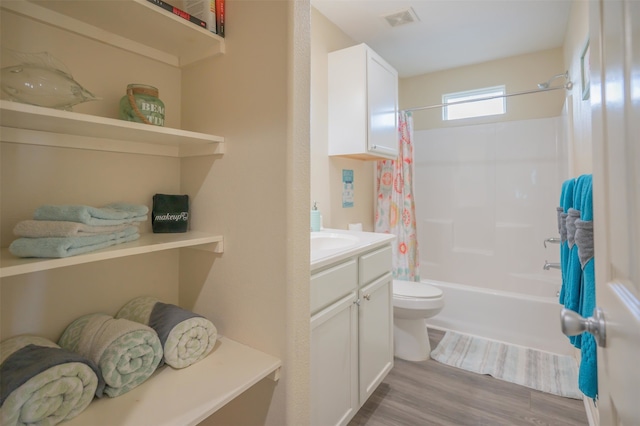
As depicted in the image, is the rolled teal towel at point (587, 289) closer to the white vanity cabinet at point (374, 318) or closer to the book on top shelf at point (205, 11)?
the white vanity cabinet at point (374, 318)

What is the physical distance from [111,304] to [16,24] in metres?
0.82

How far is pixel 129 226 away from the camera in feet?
3.05

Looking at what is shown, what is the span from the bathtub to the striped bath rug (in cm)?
7

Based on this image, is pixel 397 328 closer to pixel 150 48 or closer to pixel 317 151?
pixel 317 151

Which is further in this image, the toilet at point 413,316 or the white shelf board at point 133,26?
the toilet at point 413,316

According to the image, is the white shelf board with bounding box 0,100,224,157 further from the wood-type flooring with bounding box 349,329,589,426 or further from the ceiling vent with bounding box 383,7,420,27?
the ceiling vent with bounding box 383,7,420,27

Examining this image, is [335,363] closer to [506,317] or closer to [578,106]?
[506,317]

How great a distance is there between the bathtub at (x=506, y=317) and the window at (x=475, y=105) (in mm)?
1774

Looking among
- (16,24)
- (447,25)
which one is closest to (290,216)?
(16,24)

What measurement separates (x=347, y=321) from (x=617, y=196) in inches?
45.8

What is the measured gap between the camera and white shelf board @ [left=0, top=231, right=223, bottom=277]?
0.66 m

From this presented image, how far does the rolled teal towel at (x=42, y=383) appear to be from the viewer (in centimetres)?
64

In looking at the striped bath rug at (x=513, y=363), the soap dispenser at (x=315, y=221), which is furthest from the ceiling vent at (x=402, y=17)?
the striped bath rug at (x=513, y=363)

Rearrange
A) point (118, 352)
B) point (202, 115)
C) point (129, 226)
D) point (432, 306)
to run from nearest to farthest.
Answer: point (118, 352) → point (129, 226) → point (202, 115) → point (432, 306)
